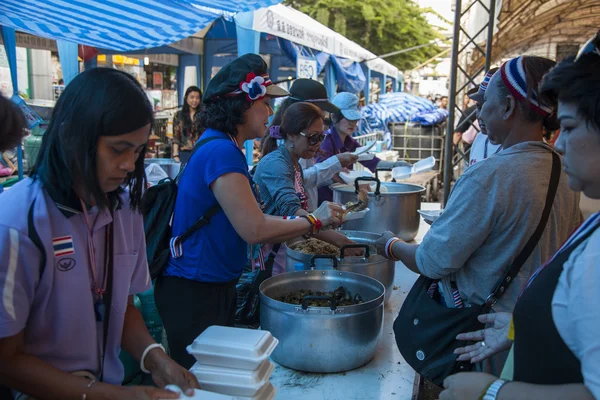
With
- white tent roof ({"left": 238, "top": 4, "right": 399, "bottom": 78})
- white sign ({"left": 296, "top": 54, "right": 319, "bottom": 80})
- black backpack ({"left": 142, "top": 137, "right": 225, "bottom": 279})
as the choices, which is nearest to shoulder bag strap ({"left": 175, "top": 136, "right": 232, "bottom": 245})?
black backpack ({"left": 142, "top": 137, "right": 225, "bottom": 279})

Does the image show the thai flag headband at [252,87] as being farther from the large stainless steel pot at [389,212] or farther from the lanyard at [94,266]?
the large stainless steel pot at [389,212]

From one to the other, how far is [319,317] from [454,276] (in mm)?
Result: 465

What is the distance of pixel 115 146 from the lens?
1081 mm

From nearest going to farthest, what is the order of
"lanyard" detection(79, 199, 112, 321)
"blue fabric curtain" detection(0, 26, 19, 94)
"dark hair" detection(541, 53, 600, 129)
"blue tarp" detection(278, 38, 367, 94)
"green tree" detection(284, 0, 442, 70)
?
"dark hair" detection(541, 53, 600, 129) < "lanyard" detection(79, 199, 112, 321) < "blue fabric curtain" detection(0, 26, 19, 94) < "blue tarp" detection(278, 38, 367, 94) < "green tree" detection(284, 0, 442, 70)

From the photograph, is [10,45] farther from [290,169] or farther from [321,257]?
[321,257]

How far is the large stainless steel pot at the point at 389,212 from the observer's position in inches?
118

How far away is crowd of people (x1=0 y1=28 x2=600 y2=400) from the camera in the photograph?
0.90m

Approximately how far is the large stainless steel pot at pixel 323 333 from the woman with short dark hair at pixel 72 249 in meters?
0.60

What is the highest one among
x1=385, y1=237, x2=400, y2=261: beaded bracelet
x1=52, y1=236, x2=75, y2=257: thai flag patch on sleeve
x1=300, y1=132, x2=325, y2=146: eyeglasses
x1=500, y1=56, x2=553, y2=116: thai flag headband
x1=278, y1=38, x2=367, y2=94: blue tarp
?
x1=278, y1=38, x2=367, y2=94: blue tarp

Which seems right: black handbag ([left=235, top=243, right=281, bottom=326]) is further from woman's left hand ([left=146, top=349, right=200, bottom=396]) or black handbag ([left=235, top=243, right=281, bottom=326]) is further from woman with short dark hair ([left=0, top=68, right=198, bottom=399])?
woman with short dark hair ([left=0, top=68, right=198, bottom=399])

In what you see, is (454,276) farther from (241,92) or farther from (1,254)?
(1,254)

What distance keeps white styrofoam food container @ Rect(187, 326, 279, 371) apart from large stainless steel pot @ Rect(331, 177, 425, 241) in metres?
1.81

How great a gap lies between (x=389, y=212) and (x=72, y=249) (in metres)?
2.25

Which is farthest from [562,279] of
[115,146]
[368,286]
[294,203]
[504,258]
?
[294,203]
